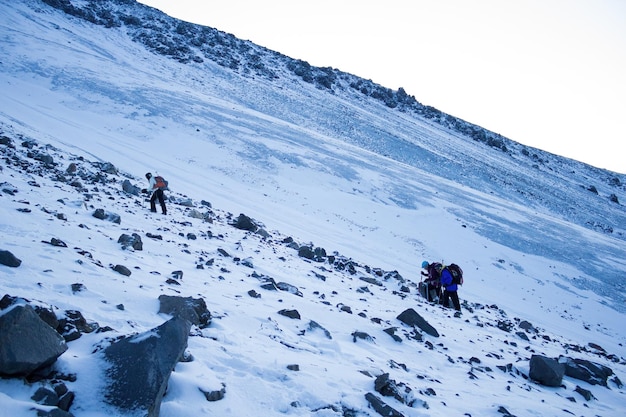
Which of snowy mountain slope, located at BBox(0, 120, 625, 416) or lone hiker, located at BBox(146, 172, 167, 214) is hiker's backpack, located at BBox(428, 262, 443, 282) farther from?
lone hiker, located at BBox(146, 172, 167, 214)

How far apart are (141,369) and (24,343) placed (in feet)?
3.08

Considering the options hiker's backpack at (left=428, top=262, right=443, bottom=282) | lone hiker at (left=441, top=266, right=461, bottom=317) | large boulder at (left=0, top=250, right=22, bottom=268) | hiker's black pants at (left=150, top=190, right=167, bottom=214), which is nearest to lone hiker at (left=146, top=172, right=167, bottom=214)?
hiker's black pants at (left=150, top=190, right=167, bottom=214)

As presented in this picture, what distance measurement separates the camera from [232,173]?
71.6 feet

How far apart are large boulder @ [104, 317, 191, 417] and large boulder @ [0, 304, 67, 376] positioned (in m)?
0.47

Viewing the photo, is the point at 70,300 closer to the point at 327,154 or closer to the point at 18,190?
the point at 18,190

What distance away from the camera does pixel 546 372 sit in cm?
723

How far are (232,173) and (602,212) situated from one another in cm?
3888

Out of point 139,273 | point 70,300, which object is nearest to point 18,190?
point 139,273

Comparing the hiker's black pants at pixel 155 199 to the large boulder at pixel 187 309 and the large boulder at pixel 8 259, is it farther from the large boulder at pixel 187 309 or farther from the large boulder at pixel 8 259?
the large boulder at pixel 187 309

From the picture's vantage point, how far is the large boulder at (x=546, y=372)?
7234mm

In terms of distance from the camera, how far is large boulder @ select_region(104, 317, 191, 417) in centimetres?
324

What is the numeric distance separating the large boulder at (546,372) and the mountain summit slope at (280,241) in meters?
0.16

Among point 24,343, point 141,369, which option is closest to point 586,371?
point 141,369

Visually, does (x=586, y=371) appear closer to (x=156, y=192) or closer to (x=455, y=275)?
(x=455, y=275)
